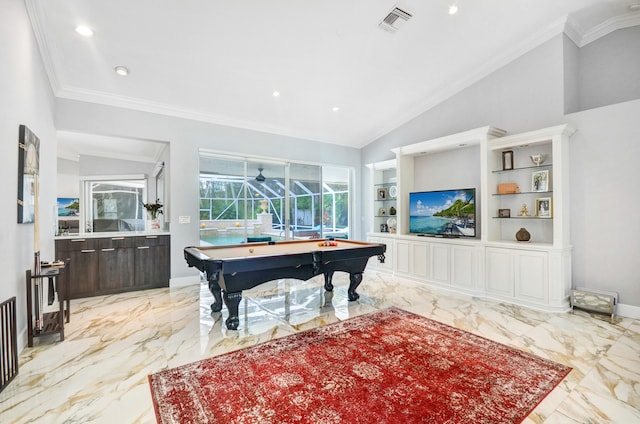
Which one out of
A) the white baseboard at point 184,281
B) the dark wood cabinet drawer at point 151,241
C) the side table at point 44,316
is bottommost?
the white baseboard at point 184,281

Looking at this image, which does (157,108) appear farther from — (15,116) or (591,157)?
(591,157)

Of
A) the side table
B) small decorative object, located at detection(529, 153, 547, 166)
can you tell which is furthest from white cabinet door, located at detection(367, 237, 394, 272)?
the side table

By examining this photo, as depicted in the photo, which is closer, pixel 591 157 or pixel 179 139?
pixel 591 157

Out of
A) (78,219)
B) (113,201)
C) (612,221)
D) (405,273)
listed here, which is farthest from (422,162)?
(78,219)

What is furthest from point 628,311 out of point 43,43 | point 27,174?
point 43,43

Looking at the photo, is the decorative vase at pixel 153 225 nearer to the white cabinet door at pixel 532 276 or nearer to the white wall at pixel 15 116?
the white wall at pixel 15 116

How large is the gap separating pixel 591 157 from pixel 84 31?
6.54 m

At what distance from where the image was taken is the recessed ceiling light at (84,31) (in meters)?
3.36

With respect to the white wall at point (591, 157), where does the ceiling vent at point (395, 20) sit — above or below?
above

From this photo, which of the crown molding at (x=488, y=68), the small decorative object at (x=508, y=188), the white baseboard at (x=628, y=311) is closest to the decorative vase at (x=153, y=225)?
the crown molding at (x=488, y=68)

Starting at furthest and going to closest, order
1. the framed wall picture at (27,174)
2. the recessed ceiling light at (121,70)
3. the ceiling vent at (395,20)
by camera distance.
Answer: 1. the recessed ceiling light at (121,70)
2. the ceiling vent at (395,20)
3. the framed wall picture at (27,174)

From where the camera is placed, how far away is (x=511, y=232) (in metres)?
4.66

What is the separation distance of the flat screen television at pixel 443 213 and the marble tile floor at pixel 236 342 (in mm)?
1079

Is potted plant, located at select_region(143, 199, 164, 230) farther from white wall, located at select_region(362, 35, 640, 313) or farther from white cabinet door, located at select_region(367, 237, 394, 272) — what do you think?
white wall, located at select_region(362, 35, 640, 313)
